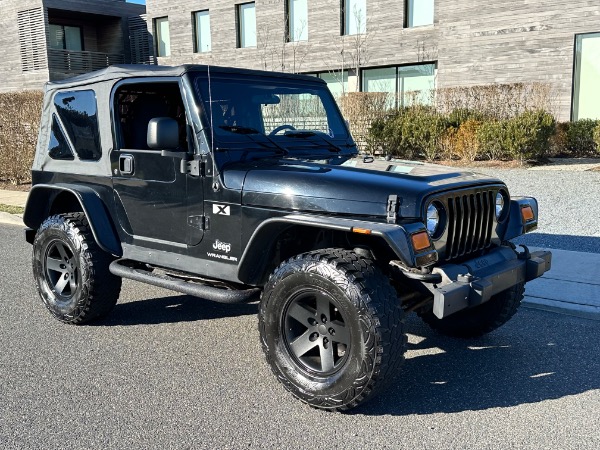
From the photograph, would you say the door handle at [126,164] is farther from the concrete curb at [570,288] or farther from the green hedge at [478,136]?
the green hedge at [478,136]

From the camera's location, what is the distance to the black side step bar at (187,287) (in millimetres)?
4039

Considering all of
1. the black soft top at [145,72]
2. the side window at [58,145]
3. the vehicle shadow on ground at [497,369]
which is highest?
the black soft top at [145,72]

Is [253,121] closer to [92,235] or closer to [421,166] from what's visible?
[421,166]

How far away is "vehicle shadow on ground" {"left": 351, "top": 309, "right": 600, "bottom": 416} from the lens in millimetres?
3746

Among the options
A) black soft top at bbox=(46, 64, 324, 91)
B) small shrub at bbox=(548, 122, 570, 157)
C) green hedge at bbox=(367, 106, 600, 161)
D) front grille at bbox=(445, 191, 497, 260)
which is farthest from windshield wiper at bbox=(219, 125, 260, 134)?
small shrub at bbox=(548, 122, 570, 157)

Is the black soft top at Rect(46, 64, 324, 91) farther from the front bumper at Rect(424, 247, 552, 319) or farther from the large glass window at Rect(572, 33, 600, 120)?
the large glass window at Rect(572, 33, 600, 120)

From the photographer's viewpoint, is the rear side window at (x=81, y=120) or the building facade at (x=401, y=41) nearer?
the rear side window at (x=81, y=120)

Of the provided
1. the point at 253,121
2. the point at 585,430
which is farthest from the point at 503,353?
the point at 253,121

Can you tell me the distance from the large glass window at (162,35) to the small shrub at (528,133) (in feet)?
56.4

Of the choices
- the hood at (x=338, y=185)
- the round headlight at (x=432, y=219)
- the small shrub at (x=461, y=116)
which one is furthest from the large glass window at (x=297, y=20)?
the round headlight at (x=432, y=219)

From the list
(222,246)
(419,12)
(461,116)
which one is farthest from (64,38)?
(222,246)

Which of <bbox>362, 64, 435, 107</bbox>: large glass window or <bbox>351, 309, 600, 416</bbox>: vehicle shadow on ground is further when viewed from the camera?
<bbox>362, 64, 435, 107</bbox>: large glass window

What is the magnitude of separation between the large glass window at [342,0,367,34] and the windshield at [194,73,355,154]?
17068 millimetres

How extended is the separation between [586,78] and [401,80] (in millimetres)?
6004
